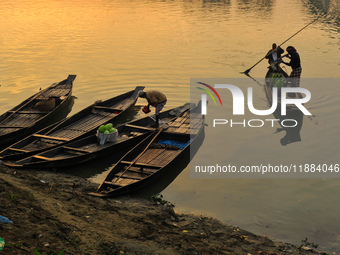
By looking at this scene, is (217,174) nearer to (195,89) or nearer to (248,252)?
(248,252)

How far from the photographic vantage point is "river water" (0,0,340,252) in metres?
9.98

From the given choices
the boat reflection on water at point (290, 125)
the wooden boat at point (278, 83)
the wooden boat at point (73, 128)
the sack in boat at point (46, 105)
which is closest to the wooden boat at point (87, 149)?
the wooden boat at point (73, 128)

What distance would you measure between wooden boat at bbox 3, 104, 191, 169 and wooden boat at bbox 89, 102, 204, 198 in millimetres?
636

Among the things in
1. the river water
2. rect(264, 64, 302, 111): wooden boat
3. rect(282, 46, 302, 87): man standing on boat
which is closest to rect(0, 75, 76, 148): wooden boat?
the river water

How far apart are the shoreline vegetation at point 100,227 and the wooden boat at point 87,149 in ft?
2.10

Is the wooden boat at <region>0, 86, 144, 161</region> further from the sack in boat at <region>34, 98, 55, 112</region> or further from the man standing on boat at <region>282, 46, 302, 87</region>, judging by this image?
the man standing on boat at <region>282, 46, 302, 87</region>

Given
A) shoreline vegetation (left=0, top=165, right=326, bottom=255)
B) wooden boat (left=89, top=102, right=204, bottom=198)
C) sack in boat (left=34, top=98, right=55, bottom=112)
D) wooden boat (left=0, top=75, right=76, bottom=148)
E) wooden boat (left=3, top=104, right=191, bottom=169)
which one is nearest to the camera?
shoreline vegetation (left=0, top=165, right=326, bottom=255)

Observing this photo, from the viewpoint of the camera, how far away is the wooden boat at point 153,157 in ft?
32.5

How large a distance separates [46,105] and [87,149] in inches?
138

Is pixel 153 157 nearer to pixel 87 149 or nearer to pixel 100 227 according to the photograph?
pixel 87 149

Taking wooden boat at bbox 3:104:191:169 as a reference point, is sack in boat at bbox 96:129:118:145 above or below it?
above

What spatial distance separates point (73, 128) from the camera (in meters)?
13.4

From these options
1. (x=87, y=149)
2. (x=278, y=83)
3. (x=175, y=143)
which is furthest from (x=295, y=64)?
(x=87, y=149)

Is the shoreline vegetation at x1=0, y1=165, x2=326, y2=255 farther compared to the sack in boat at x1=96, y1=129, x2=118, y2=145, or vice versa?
the sack in boat at x1=96, y1=129, x2=118, y2=145
